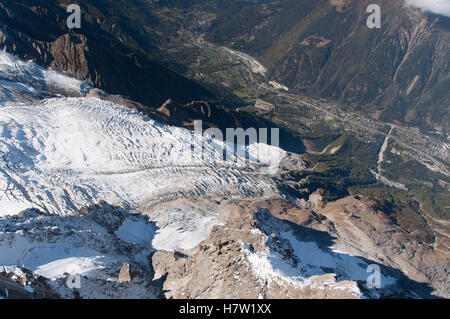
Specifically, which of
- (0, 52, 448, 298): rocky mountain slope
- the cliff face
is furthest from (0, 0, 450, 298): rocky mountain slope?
the cliff face

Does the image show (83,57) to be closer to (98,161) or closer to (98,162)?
(98,161)

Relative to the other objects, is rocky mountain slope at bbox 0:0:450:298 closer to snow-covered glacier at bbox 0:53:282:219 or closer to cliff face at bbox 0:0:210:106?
snow-covered glacier at bbox 0:53:282:219

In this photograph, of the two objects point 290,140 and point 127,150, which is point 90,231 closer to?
point 127,150

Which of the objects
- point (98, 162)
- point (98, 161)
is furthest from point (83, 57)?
point (98, 162)

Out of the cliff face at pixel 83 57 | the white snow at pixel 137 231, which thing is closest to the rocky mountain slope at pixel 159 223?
the white snow at pixel 137 231

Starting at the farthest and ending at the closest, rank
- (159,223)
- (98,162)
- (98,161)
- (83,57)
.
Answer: (83,57) → (98,161) → (98,162) → (159,223)

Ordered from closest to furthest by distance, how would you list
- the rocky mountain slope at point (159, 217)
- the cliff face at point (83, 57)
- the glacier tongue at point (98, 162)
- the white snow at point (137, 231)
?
the rocky mountain slope at point (159, 217) < the white snow at point (137, 231) < the glacier tongue at point (98, 162) < the cliff face at point (83, 57)

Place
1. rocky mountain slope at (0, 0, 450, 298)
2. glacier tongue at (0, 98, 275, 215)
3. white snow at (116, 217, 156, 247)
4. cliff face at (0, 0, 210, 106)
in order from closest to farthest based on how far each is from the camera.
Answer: rocky mountain slope at (0, 0, 450, 298)
white snow at (116, 217, 156, 247)
glacier tongue at (0, 98, 275, 215)
cliff face at (0, 0, 210, 106)

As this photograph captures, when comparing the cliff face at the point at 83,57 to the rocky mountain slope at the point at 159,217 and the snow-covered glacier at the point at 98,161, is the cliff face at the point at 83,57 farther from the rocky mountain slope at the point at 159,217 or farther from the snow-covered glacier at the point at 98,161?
the snow-covered glacier at the point at 98,161

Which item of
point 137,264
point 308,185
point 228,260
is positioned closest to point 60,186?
point 137,264

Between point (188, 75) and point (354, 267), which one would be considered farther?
point (188, 75)

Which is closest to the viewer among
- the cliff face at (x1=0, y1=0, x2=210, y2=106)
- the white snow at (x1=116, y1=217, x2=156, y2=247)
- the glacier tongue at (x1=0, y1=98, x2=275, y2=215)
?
the white snow at (x1=116, y1=217, x2=156, y2=247)
